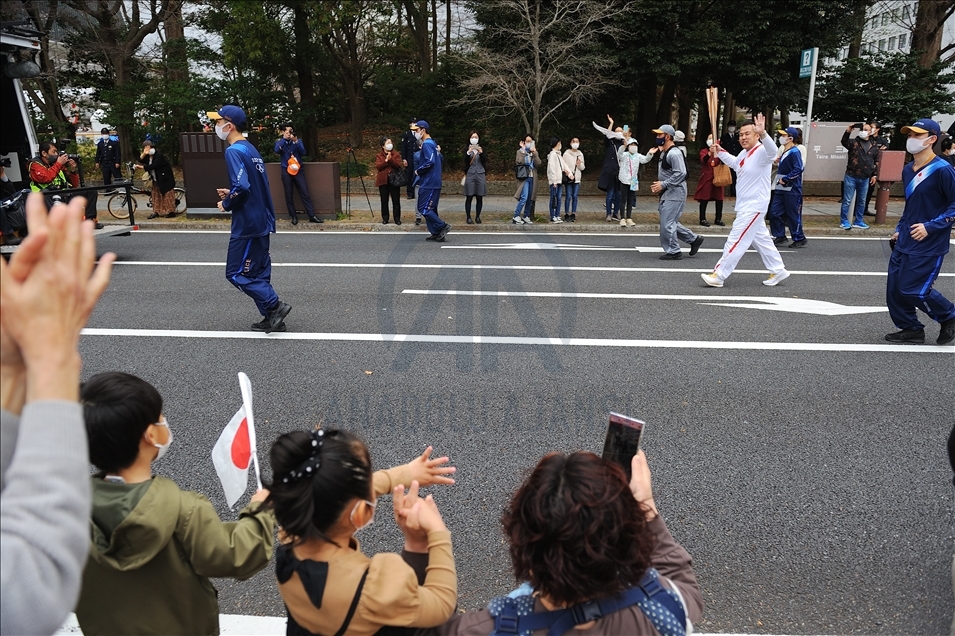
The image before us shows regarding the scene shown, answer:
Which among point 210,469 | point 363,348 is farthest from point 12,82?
point 210,469

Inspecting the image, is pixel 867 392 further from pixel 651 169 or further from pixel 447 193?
pixel 651 169

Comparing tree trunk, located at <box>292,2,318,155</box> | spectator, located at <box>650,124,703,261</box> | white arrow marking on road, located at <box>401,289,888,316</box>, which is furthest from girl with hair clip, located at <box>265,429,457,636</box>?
tree trunk, located at <box>292,2,318,155</box>

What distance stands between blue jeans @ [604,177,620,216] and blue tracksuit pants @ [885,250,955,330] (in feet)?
29.2

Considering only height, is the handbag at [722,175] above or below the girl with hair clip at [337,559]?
above

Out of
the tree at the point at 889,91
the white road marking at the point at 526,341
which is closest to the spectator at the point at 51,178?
the white road marking at the point at 526,341

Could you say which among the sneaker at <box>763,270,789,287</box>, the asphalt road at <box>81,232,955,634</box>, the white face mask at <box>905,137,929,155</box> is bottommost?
the asphalt road at <box>81,232,955,634</box>

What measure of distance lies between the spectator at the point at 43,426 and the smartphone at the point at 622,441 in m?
1.40

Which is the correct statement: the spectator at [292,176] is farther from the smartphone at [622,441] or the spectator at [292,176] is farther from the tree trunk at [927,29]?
the tree trunk at [927,29]

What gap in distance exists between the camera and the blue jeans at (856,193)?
14.6m

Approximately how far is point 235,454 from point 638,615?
1.52 meters

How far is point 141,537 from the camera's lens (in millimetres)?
1928

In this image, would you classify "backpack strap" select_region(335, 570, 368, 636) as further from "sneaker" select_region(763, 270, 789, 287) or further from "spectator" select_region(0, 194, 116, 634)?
"sneaker" select_region(763, 270, 789, 287)

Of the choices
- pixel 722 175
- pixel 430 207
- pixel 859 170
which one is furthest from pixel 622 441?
pixel 859 170

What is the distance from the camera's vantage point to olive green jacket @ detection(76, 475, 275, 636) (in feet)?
6.34
